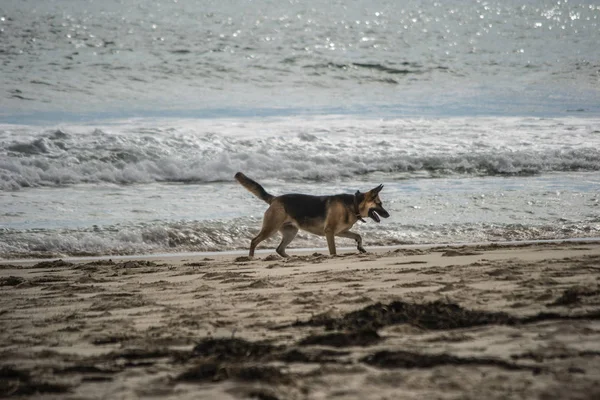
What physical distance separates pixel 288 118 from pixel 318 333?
65.4 ft

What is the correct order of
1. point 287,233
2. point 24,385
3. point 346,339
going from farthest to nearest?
1. point 287,233
2. point 346,339
3. point 24,385

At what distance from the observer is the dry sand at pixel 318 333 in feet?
12.4

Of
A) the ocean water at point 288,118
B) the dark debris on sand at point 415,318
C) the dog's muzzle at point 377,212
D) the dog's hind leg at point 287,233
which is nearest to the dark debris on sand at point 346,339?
the dark debris on sand at point 415,318

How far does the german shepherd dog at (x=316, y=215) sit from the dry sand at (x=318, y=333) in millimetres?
2414

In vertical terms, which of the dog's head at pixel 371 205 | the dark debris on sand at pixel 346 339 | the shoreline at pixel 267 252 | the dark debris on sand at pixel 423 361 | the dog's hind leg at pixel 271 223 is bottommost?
the shoreline at pixel 267 252

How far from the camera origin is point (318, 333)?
15.7 ft

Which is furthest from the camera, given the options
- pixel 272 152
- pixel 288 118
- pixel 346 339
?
pixel 288 118

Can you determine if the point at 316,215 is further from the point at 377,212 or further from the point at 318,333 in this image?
the point at 318,333

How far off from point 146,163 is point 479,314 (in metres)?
12.6

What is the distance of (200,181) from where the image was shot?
16281 millimetres

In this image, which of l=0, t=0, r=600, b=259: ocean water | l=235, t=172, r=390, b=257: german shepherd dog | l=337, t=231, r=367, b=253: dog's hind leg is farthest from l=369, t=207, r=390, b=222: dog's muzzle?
l=0, t=0, r=600, b=259: ocean water

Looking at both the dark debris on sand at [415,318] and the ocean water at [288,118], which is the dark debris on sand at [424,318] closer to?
the dark debris on sand at [415,318]

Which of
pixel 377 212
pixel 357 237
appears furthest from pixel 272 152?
pixel 357 237

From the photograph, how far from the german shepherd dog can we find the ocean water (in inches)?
35.7
